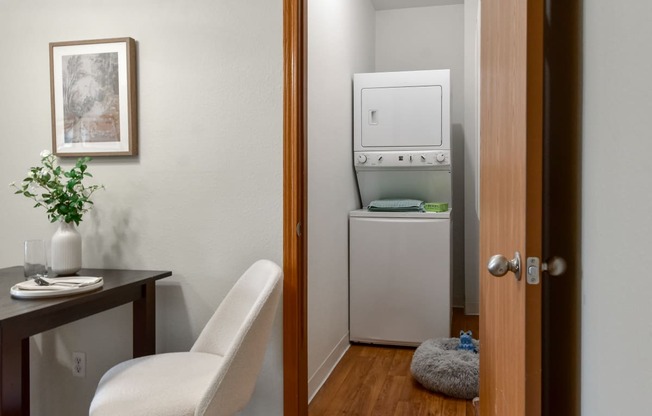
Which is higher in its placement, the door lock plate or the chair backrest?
the door lock plate

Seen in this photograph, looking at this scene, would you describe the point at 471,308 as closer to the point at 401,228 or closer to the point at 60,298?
the point at 401,228

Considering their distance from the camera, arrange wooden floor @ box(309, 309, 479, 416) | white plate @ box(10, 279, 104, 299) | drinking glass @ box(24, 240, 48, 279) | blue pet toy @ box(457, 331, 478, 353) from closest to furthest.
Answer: white plate @ box(10, 279, 104, 299) → drinking glass @ box(24, 240, 48, 279) → wooden floor @ box(309, 309, 479, 416) → blue pet toy @ box(457, 331, 478, 353)

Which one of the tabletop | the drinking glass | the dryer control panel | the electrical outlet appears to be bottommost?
the electrical outlet

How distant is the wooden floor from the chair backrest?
0.93 m

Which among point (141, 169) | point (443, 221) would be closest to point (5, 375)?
point (141, 169)

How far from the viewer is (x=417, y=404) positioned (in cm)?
259

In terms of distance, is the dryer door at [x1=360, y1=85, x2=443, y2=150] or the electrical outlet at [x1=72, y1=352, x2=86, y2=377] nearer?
the electrical outlet at [x1=72, y1=352, x2=86, y2=377]

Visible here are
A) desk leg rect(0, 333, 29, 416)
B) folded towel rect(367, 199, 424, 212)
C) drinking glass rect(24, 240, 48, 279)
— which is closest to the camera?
desk leg rect(0, 333, 29, 416)

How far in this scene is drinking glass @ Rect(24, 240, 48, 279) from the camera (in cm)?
186

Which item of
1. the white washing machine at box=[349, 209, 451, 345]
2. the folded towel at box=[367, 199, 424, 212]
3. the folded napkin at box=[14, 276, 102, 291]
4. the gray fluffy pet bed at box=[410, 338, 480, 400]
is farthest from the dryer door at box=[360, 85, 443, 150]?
the folded napkin at box=[14, 276, 102, 291]

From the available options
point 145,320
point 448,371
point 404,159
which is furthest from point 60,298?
point 404,159

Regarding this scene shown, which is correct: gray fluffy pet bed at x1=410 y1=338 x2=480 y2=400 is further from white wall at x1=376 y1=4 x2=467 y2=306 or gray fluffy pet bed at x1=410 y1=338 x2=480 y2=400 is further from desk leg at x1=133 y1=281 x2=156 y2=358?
white wall at x1=376 y1=4 x2=467 y2=306

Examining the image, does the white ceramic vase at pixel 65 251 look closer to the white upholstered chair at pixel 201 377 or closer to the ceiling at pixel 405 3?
the white upholstered chair at pixel 201 377

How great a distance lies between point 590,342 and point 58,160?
2.17m
